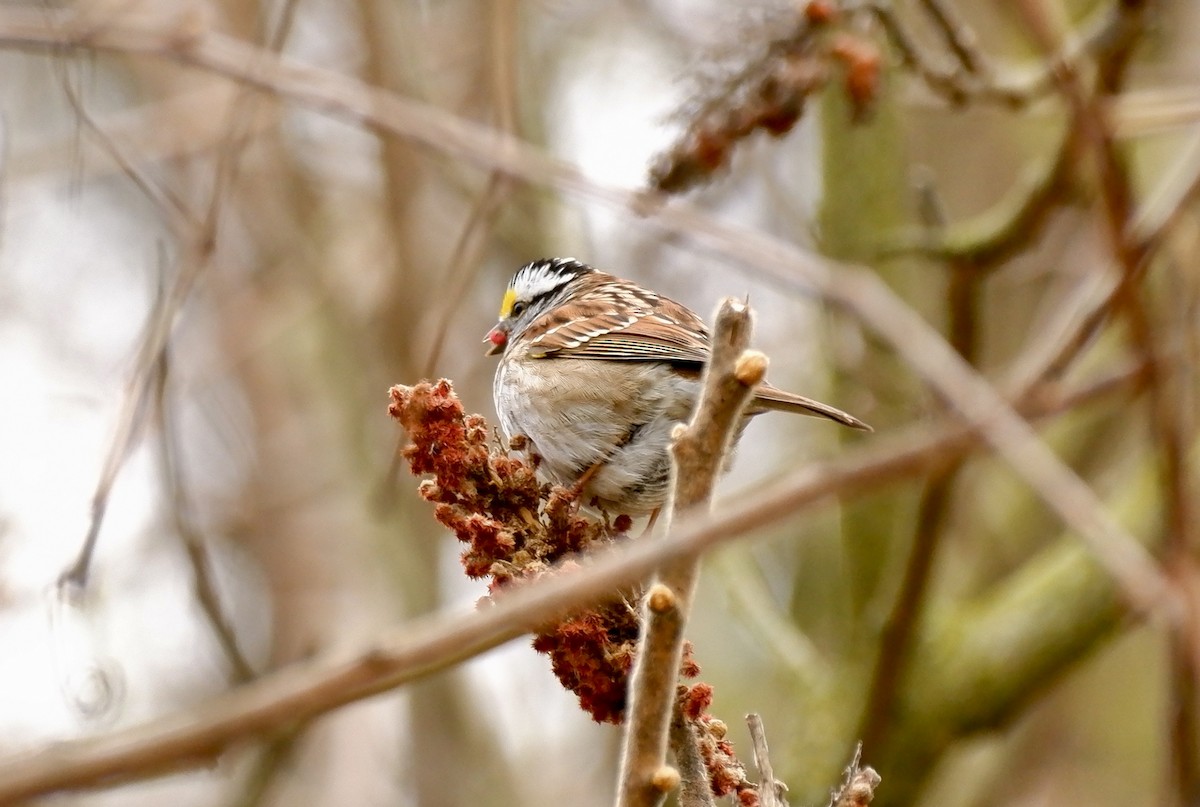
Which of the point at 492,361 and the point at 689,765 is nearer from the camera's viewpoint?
the point at 689,765

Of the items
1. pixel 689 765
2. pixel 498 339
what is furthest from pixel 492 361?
pixel 689 765

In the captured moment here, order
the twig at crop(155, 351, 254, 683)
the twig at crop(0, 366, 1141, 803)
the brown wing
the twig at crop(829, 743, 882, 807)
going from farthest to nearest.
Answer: the brown wing, the twig at crop(155, 351, 254, 683), the twig at crop(829, 743, 882, 807), the twig at crop(0, 366, 1141, 803)

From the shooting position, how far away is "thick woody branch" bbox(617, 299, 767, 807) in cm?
173

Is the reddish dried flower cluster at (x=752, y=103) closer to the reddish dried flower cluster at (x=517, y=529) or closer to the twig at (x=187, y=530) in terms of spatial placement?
the reddish dried flower cluster at (x=517, y=529)

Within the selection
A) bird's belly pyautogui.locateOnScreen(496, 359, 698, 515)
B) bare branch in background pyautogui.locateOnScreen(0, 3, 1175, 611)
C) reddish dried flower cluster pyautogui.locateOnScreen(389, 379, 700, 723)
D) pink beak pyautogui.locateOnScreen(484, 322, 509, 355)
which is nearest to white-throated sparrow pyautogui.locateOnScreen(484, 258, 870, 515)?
bird's belly pyautogui.locateOnScreen(496, 359, 698, 515)

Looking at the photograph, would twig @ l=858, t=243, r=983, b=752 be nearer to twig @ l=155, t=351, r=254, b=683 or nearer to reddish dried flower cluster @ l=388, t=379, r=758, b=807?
reddish dried flower cluster @ l=388, t=379, r=758, b=807

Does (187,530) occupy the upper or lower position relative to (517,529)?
upper

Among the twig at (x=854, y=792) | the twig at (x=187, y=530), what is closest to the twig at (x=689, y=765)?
the twig at (x=854, y=792)

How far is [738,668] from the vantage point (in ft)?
26.6

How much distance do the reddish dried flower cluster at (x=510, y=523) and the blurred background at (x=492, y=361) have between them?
0.81 meters

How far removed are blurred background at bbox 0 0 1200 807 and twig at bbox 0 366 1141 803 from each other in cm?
157

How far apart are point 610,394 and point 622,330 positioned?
0.30 meters

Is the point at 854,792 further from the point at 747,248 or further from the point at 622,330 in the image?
the point at 622,330

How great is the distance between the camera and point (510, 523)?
2.62 meters
